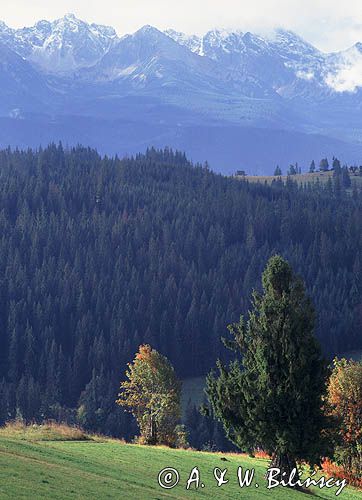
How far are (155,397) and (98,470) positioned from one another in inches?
1598

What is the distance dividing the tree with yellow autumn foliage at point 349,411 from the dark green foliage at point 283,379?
14.9 metres

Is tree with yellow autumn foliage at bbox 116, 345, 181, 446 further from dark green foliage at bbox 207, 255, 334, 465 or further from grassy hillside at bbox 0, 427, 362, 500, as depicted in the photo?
dark green foliage at bbox 207, 255, 334, 465

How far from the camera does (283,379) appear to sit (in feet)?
199

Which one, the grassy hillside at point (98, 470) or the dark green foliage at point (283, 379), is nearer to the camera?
the grassy hillside at point (98, 470)

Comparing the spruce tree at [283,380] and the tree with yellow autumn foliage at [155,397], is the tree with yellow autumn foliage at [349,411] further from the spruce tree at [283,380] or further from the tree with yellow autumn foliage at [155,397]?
the tree with yellow autumn foliage at [155,397]

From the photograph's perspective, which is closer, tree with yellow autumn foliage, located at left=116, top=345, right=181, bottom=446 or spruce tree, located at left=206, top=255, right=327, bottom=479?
spruce tree, located at left=206, top=255, right=327, bottom=479

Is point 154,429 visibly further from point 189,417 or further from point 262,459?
point 189,417

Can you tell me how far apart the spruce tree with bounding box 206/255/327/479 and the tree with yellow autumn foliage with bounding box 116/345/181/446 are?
29652mm

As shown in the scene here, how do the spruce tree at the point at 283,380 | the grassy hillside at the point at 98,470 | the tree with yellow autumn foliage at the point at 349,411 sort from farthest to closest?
the tree with yellow autumn foliage at the point at 349,411
the spruce tree at the point at 283,380
the grassy hillside at the point at 98,470

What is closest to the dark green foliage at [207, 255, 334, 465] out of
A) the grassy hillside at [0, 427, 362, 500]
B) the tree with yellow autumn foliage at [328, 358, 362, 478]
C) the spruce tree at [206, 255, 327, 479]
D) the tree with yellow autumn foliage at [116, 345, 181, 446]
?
the spruce tree at [206, 255, 327, 479]

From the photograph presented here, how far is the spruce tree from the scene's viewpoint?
197 feet

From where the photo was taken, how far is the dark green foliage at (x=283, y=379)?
197ft

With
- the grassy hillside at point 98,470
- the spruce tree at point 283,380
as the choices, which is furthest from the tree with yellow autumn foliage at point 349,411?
the spruce tree at point 283,380

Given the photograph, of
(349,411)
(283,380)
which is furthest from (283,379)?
(349,411)
